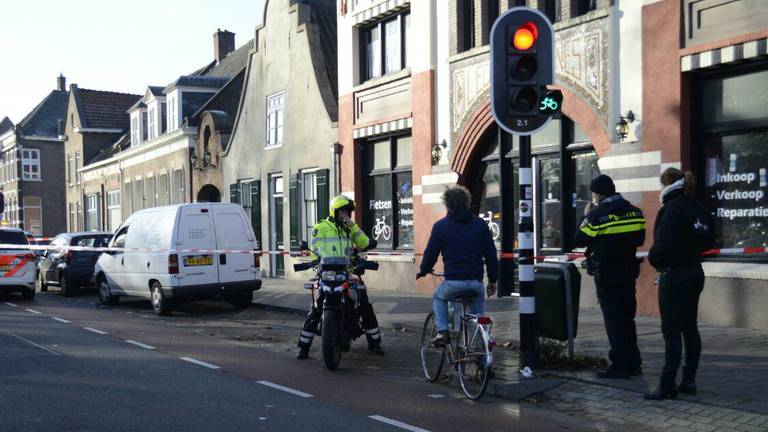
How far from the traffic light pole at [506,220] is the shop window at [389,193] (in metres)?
3.23

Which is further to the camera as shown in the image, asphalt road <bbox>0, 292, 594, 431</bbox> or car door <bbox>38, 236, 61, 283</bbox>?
car door <bbox>38, 236, 61, 283</bbox>

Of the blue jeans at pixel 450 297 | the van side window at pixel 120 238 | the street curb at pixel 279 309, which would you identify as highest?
the van side window at pixel 120 238

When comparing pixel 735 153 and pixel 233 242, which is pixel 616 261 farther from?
pixel 233 242

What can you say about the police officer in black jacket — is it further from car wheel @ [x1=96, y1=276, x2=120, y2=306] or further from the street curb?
car wheel @ [x1=96, y1=276, x2=120, y2=306]

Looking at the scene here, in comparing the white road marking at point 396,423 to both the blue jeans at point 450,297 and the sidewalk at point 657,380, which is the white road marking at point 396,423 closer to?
the blue jeans at point 450,297

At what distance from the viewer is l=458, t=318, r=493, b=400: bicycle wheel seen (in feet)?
24.2

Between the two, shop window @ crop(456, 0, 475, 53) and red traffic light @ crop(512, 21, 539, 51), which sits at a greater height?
shop window @ crop(456, 0, 475, 53)

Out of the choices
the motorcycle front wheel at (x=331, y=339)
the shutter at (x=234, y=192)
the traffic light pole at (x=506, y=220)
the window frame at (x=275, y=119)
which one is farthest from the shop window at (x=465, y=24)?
the shutter at (x=234, y=192)

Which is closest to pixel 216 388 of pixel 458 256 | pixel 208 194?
pixel 458 256

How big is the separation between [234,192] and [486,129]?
13587mm

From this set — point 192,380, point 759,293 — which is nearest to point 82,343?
point 192,380

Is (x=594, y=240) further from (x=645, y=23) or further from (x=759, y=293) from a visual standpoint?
(x=645, y=23)

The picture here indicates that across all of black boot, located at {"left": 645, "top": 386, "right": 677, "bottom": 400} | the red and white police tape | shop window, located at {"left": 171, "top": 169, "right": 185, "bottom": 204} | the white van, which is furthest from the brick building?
black boot, located at {"left": 645, "top": 386, "right": 677, "bottom": 400}

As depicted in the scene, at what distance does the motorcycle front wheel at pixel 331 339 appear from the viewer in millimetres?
9047
